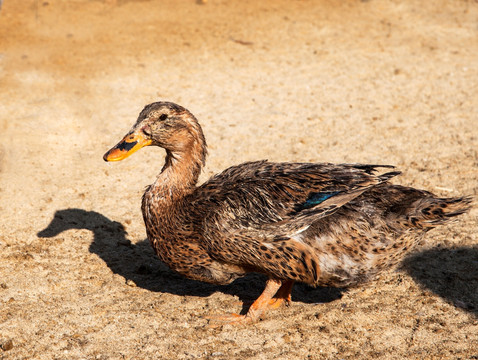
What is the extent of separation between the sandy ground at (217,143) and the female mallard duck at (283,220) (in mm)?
485

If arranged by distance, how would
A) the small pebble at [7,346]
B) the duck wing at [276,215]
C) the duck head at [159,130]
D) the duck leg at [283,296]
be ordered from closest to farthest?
1. the small pebble at [7,346]
2. the duck wing at [276,215]
3. the duck head at [159,130]
4. the duck leg at [283,296]

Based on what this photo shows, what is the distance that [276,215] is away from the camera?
5.05 metres

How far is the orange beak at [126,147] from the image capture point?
531cm

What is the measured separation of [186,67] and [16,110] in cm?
297

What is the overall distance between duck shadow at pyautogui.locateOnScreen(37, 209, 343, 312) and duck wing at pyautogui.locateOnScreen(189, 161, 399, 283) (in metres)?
0.77

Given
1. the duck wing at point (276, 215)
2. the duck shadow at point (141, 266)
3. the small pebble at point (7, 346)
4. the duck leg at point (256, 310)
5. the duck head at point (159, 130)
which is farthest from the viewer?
the duck shadow at point (141, 266)

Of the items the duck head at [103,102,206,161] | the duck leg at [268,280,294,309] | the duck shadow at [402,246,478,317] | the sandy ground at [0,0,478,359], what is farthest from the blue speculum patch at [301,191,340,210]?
the duck shadow at [402,246,478,317]

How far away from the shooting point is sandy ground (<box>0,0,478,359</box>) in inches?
200

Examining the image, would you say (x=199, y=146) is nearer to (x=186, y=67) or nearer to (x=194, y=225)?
(x=194, y=225)

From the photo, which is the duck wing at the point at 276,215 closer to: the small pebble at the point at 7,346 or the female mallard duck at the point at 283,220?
the female mallard duck at the point at 283,220

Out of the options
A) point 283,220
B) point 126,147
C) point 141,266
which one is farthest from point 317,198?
point 141,266

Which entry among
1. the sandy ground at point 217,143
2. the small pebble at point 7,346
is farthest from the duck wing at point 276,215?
the small pebble at point 7,346

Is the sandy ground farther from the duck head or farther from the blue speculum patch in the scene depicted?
the duck head

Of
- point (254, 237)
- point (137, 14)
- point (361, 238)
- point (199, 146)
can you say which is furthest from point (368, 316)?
point (137, 14)
